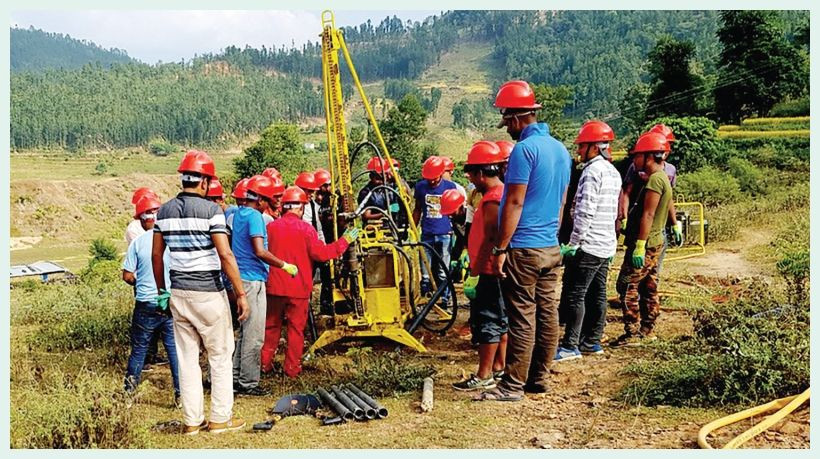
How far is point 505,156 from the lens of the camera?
5.19 metres

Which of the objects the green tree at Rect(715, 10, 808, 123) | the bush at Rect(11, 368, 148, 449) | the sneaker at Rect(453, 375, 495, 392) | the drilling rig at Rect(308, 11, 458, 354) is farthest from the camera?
the green tree at Rect(715, 10, 808, 123)

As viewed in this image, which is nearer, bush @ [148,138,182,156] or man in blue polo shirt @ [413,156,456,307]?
→ man in blue polo shirt @ [413,156,456,307]

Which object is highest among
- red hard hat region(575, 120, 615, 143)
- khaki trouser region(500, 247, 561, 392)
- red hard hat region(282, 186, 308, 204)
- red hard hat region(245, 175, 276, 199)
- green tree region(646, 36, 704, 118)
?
green tree region(646, 36, 704, 118)

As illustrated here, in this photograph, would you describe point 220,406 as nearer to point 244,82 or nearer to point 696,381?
point 696,381

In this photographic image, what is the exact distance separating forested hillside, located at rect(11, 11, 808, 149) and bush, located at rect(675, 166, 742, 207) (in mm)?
20198

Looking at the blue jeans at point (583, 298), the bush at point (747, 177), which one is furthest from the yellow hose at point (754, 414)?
the bush at point (747, 177)

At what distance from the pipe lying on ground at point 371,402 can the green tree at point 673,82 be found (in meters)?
40.1

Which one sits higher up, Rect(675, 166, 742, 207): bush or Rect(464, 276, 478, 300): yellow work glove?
Rect(464, 276, 478, 300): yellow work glove

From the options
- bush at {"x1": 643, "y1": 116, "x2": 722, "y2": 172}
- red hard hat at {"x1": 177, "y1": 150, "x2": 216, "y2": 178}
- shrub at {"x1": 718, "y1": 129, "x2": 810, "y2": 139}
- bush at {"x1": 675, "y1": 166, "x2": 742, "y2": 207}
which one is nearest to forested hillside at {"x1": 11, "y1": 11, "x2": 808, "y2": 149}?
shrub at {"x1": 718, "y1": 129, "x2": 810, "y2": 139}

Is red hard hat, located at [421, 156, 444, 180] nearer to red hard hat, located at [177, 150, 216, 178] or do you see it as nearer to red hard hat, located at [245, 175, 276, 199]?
red hard hat, located at [245, 175, 276, 199]

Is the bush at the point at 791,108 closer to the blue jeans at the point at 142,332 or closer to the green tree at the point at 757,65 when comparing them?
the green tree at the point at 757,65

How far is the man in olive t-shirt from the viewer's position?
6.01 meters
